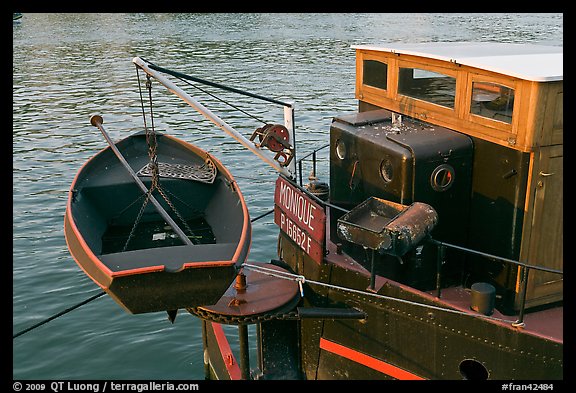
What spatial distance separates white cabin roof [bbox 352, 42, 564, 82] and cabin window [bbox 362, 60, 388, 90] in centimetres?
31

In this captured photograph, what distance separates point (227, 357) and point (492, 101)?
6631mm

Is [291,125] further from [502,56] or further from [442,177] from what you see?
[502,56]

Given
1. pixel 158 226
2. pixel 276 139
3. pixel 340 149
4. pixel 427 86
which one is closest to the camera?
pixel 427 86

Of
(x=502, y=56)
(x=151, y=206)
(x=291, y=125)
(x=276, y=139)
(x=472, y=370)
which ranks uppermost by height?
(x=502, y=56)

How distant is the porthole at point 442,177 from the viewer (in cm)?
891

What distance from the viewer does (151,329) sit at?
1449 cm

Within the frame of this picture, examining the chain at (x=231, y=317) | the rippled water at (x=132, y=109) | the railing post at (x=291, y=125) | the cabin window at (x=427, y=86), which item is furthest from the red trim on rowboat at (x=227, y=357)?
the cabin window at (x=427, y=86)

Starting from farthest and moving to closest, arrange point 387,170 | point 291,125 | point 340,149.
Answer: point 291,125, point 340,149, point 387,170

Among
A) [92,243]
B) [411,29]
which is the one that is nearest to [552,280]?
[92,243]

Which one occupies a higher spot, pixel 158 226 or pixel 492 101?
pixel 492 101

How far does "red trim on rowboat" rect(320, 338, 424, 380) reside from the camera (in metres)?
9.19

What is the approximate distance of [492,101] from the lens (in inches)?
340

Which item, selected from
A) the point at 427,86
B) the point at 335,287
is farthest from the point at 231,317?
the point at 427,86

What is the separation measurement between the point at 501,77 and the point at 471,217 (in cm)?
224
